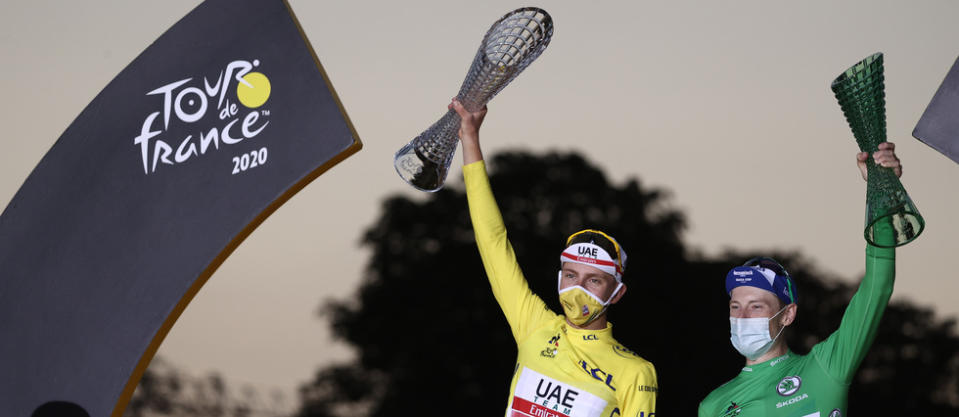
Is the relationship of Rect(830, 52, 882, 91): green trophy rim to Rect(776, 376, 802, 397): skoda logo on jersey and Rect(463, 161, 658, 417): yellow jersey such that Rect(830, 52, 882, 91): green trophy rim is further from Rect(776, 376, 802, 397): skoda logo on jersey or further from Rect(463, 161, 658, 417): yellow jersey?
Rect(463, 161, 658, 417): yellow jersey

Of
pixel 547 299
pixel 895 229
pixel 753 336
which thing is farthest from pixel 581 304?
pixel 547 299

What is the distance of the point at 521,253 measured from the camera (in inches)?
718

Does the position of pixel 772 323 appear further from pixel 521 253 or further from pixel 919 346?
pixel 919 346

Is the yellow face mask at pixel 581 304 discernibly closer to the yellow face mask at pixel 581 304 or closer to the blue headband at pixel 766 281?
the yellow face mask at pixel 581 304

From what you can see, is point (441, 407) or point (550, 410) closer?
point (550, 410)

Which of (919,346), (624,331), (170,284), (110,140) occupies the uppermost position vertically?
(110,140)

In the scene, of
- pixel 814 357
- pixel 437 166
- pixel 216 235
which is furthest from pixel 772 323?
pixel 216 235

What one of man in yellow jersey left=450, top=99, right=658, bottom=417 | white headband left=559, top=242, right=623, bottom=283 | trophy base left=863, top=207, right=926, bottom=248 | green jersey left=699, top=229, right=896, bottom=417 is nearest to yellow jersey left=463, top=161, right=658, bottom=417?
man in yellow jersey left=450, top=99, right=658, bottom=417

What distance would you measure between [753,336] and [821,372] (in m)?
0.35

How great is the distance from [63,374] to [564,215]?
50.1 feet

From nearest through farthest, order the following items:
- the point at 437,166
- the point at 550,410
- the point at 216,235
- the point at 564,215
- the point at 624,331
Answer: the point at 216,235 → the point at 437,166 → the point at 550,410 → the point at 624,331 → the point at 564,215

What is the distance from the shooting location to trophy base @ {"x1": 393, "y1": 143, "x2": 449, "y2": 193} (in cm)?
484

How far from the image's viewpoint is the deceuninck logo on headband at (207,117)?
397cm

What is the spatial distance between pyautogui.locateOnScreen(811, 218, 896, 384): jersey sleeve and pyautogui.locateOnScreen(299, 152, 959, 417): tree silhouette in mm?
12076
